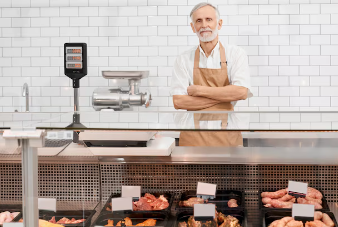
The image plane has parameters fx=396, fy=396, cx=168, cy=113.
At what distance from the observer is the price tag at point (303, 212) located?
187 centimetres

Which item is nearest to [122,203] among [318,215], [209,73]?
[318,215]

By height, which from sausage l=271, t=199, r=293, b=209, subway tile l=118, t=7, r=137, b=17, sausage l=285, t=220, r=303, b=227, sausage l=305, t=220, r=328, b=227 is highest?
subway tile l=118, t=7, r=137, b=17

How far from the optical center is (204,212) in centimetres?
196

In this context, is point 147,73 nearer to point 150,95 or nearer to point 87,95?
point 150,95

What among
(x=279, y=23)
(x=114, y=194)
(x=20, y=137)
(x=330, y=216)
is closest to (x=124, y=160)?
(x=114, y=194)

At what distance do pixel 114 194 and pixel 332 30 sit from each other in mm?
3960

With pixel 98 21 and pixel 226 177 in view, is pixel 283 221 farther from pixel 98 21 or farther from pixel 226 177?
pixel 98 21

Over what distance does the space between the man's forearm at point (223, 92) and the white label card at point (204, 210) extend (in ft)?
5.35

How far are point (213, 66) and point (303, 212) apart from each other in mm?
2091

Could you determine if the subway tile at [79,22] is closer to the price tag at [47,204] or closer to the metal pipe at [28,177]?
the price tag at [47,204]

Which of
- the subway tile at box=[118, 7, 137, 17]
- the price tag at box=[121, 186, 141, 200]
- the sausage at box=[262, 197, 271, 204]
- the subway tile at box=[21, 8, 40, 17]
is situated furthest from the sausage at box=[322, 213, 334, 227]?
the subway tile at box=[21, 8, 40, 17]

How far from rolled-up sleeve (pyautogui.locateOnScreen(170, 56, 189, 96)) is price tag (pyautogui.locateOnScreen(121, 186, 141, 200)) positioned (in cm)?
165

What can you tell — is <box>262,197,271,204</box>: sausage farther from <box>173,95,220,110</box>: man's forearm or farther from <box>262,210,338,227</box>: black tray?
<box>173,95,220,110</box>: man's forearm

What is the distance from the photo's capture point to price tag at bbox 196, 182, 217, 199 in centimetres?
205
